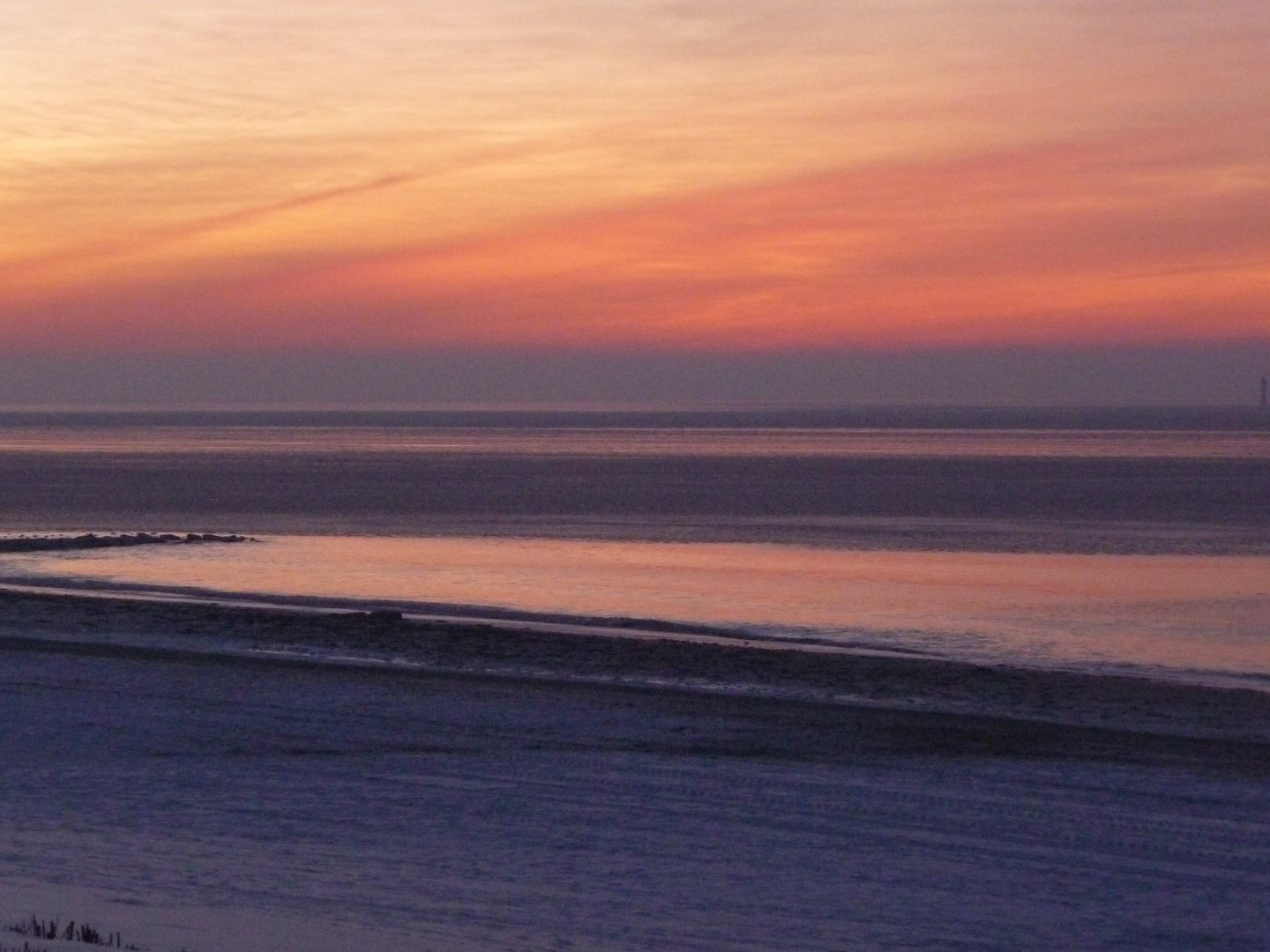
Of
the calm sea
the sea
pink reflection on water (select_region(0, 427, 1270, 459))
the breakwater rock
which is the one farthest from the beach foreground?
pink reflection on water (select_region(0, 427, 1270, 459))

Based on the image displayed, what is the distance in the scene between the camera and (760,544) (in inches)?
1617

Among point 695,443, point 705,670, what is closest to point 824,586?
point 705,670

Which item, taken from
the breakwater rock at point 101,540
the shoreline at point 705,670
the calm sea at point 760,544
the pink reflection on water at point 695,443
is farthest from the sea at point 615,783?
the pink reflection on water at point 695,443

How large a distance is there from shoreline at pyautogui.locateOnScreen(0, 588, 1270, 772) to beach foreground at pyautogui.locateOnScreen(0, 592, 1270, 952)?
86mm

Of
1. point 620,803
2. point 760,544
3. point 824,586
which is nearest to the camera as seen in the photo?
point 620,803

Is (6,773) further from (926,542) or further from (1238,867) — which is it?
(926,542)

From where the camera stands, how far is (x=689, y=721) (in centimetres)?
1703

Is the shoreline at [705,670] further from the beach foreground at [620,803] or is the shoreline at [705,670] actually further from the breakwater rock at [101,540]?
the breakwater rock at [101,540]

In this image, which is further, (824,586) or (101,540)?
(101,540)

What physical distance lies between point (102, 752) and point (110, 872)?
4.85 metres

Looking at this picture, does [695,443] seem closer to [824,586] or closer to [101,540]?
[101,540]

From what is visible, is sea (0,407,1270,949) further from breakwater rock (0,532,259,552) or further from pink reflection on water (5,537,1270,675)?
breakwater rock (0,532,259,552)

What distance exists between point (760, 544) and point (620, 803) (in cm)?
2832

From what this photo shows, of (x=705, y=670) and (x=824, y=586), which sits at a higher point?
(x=824, y=586)
